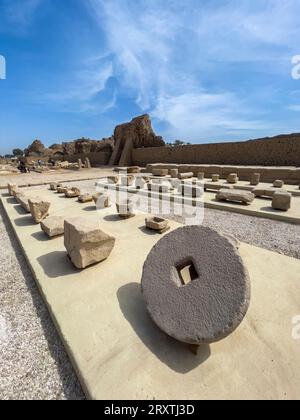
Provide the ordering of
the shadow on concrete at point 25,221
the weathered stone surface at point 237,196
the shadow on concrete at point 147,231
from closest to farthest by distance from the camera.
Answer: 1. the shadow on concrete at point 147,231
2. the shadow on concrete at point 25,221
3. the weathered stone surface at point 237,196

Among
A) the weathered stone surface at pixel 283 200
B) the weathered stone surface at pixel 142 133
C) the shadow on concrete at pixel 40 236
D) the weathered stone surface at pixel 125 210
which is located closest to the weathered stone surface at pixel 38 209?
the shadow on concrete at pixel 40 236

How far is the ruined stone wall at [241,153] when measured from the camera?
464 inches

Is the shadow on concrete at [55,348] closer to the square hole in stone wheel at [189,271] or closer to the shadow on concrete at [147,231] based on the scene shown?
the square hole in stone wheel at [189,271]

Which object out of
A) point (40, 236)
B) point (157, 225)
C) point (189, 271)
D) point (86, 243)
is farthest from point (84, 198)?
point (189, 271)

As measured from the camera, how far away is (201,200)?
6.93 metres

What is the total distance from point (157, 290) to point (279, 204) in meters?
5.01

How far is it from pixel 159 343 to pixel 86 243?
1535 mm

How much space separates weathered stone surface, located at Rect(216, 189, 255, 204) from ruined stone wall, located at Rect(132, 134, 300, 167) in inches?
308

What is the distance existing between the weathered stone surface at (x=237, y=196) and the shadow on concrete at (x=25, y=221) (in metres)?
5.59

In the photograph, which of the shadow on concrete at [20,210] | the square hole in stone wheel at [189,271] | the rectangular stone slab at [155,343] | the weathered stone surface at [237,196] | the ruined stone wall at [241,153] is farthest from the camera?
the ruined stone wall at [241,153]

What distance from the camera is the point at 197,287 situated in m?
1.83

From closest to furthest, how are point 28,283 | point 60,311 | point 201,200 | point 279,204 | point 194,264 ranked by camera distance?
point 194,264 → point 60,311 → point 28,283 → point 279,204 → point 201,200

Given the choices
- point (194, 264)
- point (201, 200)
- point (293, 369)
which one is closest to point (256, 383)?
point (293, 369)
